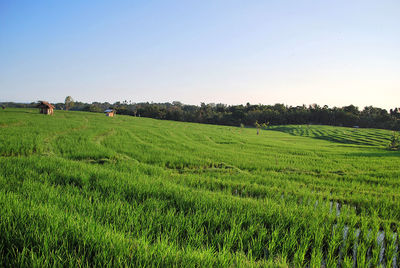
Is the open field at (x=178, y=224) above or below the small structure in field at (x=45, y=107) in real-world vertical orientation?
below

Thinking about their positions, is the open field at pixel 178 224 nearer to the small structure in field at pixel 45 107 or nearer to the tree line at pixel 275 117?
the small structure in field at pixel 45 107

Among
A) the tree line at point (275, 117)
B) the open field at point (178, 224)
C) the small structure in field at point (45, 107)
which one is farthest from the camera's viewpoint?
the tree line at point (275, 117)

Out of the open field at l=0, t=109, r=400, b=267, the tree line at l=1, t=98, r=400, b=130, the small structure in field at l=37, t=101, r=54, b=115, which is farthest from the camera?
the tree line at l=1, t=98, r=400, b=130

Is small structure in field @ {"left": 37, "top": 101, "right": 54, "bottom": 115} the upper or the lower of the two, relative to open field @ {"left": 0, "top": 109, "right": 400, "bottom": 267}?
upper

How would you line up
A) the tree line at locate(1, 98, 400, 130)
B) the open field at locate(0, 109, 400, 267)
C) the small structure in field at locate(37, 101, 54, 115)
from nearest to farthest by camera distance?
1. the open field at locate(0, 109, 400, 267)
2. the small structure in field at locate(37, 101, 54, 115)
3. the tree line at locate(1, 98, 400, 130)

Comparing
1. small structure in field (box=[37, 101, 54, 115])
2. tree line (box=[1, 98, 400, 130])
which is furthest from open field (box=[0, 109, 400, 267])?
tree line (box=[1, 98, 400, 130])

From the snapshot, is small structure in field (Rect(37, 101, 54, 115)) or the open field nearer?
the open field

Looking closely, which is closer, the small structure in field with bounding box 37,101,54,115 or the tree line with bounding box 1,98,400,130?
the small structure in field with bounding box 37,101,54,115

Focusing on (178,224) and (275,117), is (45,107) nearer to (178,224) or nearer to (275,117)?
(178,224)

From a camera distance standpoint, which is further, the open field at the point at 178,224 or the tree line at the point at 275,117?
the tree line at the point at 275,117

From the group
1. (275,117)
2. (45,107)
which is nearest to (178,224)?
(45,107)

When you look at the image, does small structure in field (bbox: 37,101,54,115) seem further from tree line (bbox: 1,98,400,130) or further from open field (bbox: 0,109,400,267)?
open field (bbox: 0,109,400,267)

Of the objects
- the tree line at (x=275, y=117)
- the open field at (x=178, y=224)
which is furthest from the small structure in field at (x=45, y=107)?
the open field at (x=178, y=224)

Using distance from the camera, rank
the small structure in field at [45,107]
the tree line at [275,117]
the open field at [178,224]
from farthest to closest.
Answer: the tree line at [275,117] → the small structure in field at [45,107] → the open field at [178,224]
